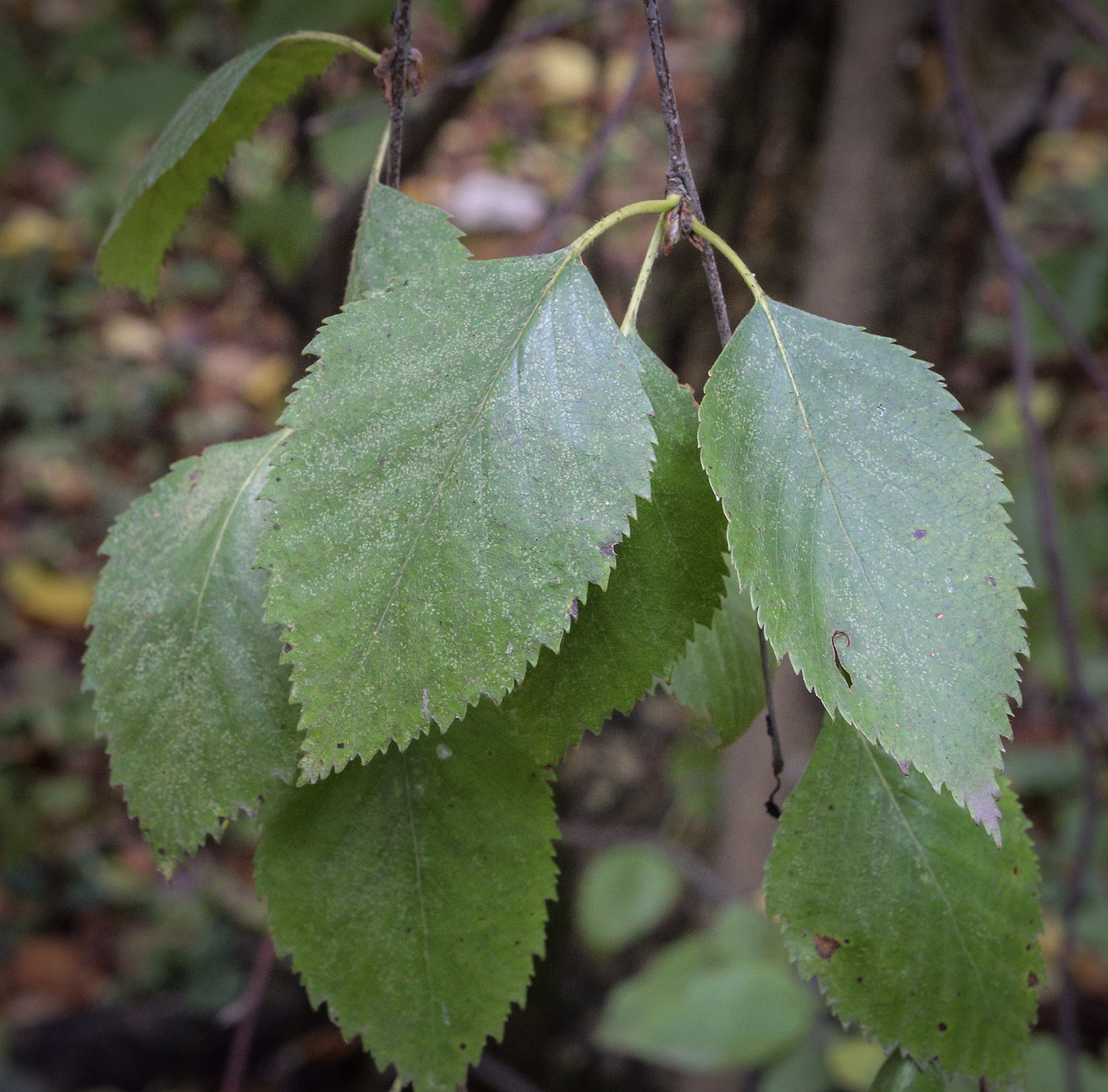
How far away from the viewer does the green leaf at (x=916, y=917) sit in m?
0.51

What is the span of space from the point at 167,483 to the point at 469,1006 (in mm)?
300

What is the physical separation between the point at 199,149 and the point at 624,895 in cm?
149

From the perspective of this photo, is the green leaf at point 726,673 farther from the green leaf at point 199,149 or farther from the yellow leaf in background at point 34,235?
the yellow leaf in background at point 34,235

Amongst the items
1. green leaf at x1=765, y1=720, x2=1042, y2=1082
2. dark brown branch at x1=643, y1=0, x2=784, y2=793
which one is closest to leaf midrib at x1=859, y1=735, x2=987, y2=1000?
green leaf at x1=765, y1=720, x2=1042, y2=1082

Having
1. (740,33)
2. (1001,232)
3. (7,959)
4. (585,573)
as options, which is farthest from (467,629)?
(7,959)

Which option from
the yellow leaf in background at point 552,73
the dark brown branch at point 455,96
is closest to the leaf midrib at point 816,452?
the dark brown branch at point 455,96

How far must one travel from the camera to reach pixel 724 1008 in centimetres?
150

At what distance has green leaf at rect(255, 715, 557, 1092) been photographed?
18.9 inches

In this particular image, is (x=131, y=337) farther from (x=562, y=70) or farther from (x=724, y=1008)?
(x=724, y=1008)

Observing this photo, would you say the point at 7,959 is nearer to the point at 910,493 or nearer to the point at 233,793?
the point at 233,793

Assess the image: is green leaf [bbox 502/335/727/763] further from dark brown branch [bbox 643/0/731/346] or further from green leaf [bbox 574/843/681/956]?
green leaf [bbox 574/843/681/956]

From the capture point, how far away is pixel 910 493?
0.42 m

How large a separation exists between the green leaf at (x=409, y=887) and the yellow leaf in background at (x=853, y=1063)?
1354 mm

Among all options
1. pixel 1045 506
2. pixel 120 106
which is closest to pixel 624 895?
pixel 1045 506
